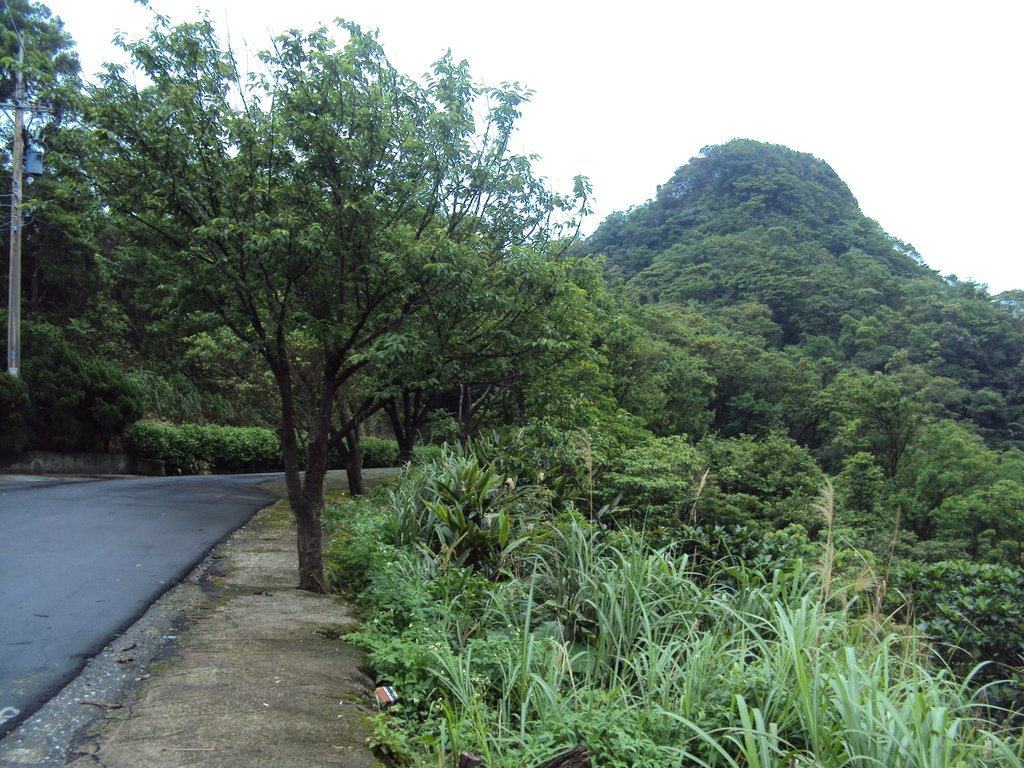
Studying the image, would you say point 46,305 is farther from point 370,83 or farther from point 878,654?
point 878,654

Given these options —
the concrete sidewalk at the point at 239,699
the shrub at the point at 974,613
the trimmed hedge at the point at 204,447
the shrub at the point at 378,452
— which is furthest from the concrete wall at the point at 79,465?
the shrub at the point at 974,613

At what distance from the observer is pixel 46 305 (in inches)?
1099

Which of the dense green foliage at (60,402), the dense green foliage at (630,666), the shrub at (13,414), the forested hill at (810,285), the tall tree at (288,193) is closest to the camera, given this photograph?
the dense green foliage at (630,666)

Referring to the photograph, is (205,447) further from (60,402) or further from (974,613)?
(974,613)

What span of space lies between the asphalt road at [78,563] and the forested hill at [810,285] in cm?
1709

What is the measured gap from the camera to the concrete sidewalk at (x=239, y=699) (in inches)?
134

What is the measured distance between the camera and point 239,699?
4035mm

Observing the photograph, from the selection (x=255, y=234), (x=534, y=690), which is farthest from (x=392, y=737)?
(x=255, y=234)

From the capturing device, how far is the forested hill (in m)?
43.1

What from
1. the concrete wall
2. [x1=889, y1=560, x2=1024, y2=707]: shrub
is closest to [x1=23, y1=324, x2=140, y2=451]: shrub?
the concrete wall

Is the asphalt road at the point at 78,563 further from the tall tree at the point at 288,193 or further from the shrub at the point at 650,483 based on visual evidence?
the shrub at the point at 650,483

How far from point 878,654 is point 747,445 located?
56.1 feet

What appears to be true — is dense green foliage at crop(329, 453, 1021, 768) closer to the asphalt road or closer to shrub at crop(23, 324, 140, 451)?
the asphalt road

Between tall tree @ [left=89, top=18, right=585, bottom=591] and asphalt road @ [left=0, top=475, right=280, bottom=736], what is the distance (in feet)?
5.89
